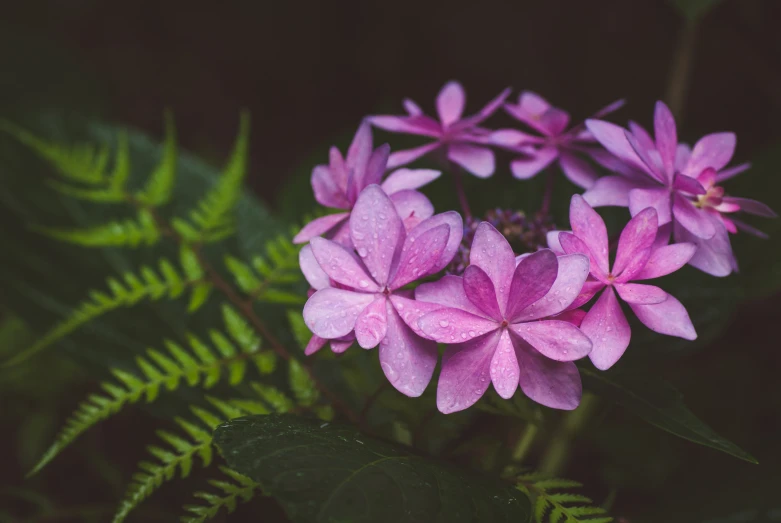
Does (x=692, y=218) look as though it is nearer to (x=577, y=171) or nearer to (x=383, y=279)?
(x=577, y=171)

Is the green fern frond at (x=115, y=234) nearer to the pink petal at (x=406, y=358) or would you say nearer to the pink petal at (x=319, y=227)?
the pink petal at (x=319, y=227)

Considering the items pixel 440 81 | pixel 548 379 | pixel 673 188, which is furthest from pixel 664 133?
pixel 440 81

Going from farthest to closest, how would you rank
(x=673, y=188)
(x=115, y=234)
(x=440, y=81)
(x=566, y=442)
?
(x=440, y=81) < (x=566, y=442) < (x=115, y=234) < (x=673, y=188)

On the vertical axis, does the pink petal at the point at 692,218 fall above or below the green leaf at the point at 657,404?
above

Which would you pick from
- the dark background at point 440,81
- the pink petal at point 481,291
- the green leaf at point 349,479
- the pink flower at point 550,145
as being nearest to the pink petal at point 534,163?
the pink flower at point 550,145

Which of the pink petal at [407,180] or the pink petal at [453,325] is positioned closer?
the pink petal at [453,325]

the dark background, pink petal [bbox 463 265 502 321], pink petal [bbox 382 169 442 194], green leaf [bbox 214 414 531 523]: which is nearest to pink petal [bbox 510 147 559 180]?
pink petal [bbox 382 169 442 194]

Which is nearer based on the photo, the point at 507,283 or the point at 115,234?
the point at 507,283
